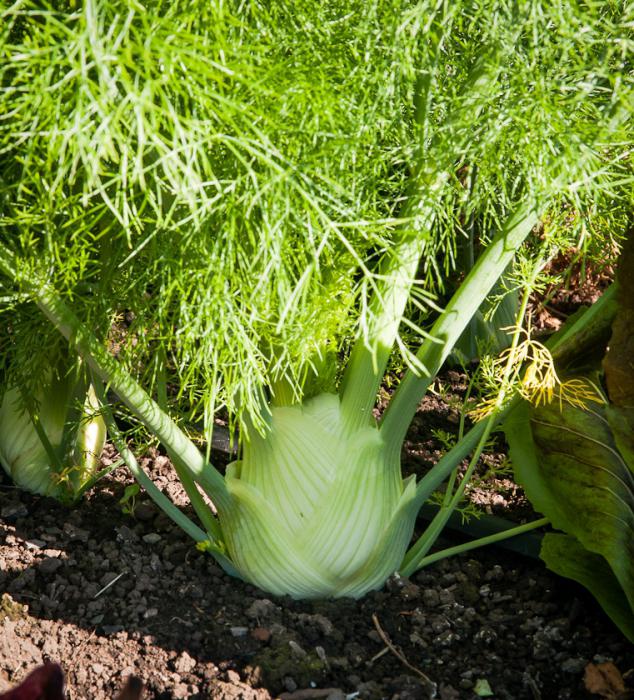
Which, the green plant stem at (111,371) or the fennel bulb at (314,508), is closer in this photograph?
the green plant stem at (111,371)

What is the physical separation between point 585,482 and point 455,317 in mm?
299

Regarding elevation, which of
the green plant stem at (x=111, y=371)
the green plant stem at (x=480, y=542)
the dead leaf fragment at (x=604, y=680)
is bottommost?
the dead leaf fragment at (x=604, y=680)

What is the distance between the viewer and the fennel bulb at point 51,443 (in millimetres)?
1525

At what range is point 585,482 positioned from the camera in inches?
50.1

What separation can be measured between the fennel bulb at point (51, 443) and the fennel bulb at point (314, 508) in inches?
14.9

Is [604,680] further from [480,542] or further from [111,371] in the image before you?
[111,371]

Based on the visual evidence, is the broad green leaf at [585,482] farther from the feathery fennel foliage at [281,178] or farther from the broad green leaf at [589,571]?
the feathery fennel foliage at [281,178]

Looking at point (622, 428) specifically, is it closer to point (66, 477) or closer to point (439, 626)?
point (439, 626)

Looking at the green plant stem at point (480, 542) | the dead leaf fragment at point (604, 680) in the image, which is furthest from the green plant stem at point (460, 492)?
the dead leaf fragment at point (604, 680)

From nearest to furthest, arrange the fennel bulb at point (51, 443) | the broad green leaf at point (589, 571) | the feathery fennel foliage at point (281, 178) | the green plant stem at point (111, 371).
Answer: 1. the feathery fennel foliage at point (281, 178)
2. the green plant stem at point (111, 371)
3. the broad green leaf at point (589, 571)
4. the fennel bulb at point (51, 443)

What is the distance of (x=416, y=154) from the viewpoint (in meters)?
1.18

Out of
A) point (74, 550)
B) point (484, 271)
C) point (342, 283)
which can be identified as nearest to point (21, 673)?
point (74, 550)

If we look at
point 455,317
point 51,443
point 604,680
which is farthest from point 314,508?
point 51,443

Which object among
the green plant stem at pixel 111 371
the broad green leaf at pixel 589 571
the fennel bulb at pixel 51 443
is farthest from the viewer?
the fennel bulb at pixel 51 443
